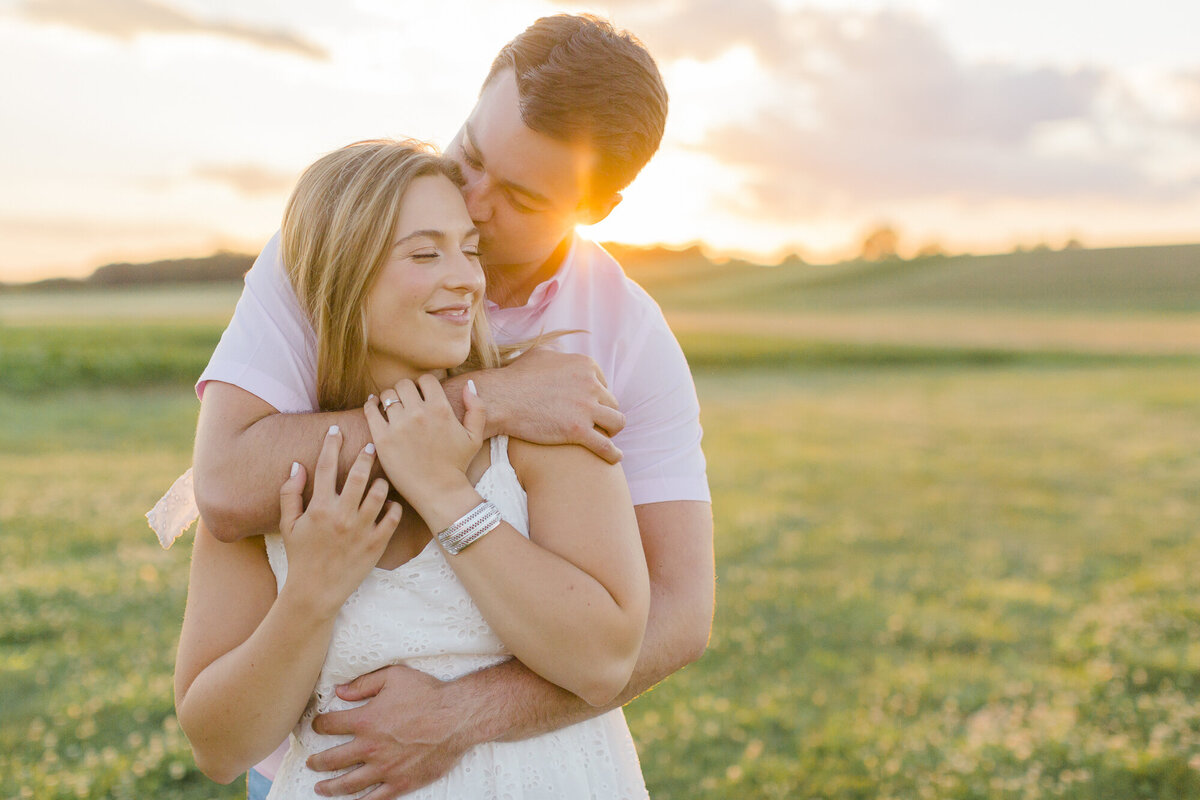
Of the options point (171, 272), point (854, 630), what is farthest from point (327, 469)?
point (171, 272)

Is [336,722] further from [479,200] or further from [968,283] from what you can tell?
[968,283]

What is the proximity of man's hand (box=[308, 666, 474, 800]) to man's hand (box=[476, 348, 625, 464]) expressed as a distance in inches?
25.5

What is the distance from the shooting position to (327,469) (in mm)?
2154

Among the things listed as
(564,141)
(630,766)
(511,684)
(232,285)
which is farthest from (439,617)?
(232,285)

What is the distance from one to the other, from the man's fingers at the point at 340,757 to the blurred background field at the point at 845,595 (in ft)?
12.0

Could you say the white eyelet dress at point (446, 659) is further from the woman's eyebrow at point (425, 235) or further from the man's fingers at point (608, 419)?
the woman's eyebrow at point (425, 235)

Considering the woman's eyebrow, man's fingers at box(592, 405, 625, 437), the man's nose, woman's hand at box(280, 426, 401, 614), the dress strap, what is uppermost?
the man's nose

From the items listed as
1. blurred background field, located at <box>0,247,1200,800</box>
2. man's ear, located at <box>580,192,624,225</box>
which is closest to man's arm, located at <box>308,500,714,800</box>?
man's ear, located at <box>580,192,624,225</box>

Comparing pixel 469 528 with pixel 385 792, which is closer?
pixel 469 528

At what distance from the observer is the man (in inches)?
87.7

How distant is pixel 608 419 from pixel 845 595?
23.5 feet

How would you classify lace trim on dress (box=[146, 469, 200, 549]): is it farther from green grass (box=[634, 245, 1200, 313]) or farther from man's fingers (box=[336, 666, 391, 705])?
green grass (box=[634, 245, 1200, 313])

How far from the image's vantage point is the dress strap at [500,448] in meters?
2.33

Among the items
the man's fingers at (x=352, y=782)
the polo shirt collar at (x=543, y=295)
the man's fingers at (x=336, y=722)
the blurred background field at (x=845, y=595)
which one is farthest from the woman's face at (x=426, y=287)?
the blurred background field at (x=845, y=595)
